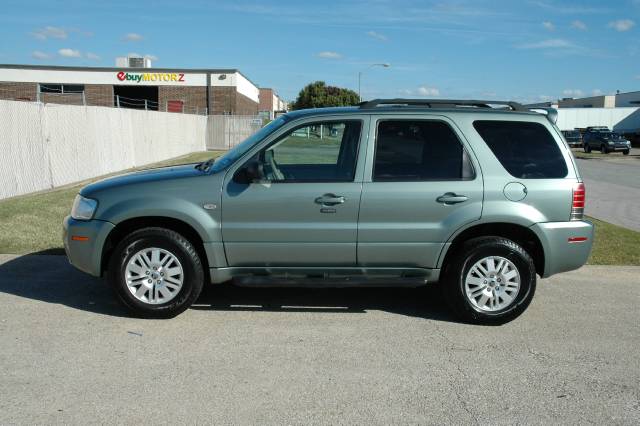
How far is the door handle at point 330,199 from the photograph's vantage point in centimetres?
520

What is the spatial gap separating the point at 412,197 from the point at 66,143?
480 inches

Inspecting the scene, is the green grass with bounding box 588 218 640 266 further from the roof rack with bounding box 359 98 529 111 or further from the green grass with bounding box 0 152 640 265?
the roof rack with bounding box 359 98 529 111

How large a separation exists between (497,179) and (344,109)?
151cm

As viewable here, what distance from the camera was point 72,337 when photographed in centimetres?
483

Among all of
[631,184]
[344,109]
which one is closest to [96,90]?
[631,184]

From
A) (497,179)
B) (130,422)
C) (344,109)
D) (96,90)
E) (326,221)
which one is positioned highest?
(96,90)

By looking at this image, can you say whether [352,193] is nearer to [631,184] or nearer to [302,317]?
[302,317]

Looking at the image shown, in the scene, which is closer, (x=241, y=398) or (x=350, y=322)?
(x=241, y=398)

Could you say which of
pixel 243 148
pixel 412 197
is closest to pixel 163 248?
pixel 243 148

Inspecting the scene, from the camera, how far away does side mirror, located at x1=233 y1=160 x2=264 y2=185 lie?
513 centimetres

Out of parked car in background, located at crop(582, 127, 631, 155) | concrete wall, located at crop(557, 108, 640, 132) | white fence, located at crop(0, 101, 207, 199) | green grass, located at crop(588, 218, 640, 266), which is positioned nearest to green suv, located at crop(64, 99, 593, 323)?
green grass, located at crop(588, 218, 640, 266)

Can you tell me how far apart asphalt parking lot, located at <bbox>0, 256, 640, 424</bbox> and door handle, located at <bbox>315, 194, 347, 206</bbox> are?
1.06 m

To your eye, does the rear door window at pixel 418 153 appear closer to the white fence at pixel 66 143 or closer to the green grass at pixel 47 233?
the green grass at pixel 47 233

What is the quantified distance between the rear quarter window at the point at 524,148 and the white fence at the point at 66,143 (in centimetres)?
1021
